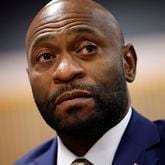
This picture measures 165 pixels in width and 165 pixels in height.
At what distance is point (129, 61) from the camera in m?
1.14

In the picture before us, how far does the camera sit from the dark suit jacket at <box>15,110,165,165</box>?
0.97 metres

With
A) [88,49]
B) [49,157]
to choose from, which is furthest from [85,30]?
[49,157]

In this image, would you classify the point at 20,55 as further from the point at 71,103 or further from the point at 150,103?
the point at 71,103

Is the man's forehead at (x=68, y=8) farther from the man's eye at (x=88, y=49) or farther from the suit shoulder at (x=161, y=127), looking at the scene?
the suit shoulder at (x=161, y=127)

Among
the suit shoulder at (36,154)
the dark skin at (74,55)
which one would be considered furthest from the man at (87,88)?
the suit shoulder at (36,154)

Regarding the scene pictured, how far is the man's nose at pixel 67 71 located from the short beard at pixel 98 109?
0.06 ft

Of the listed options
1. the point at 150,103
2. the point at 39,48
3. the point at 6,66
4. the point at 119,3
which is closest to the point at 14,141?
the point at 6,66

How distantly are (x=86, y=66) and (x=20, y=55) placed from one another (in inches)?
54.0

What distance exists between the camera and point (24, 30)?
89.7 inches

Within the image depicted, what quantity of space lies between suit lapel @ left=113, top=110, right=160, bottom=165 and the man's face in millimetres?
59

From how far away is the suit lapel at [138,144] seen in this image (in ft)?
3.18

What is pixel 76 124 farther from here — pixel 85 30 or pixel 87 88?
pixel 85 30

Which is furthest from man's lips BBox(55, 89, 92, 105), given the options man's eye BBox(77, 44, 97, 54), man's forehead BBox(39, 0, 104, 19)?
man's forehead BBox(39, 0, 104, 19)

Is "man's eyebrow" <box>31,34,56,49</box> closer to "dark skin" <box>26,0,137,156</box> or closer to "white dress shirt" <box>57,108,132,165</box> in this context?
"dark skin" <box>26,0,137,156</box>
